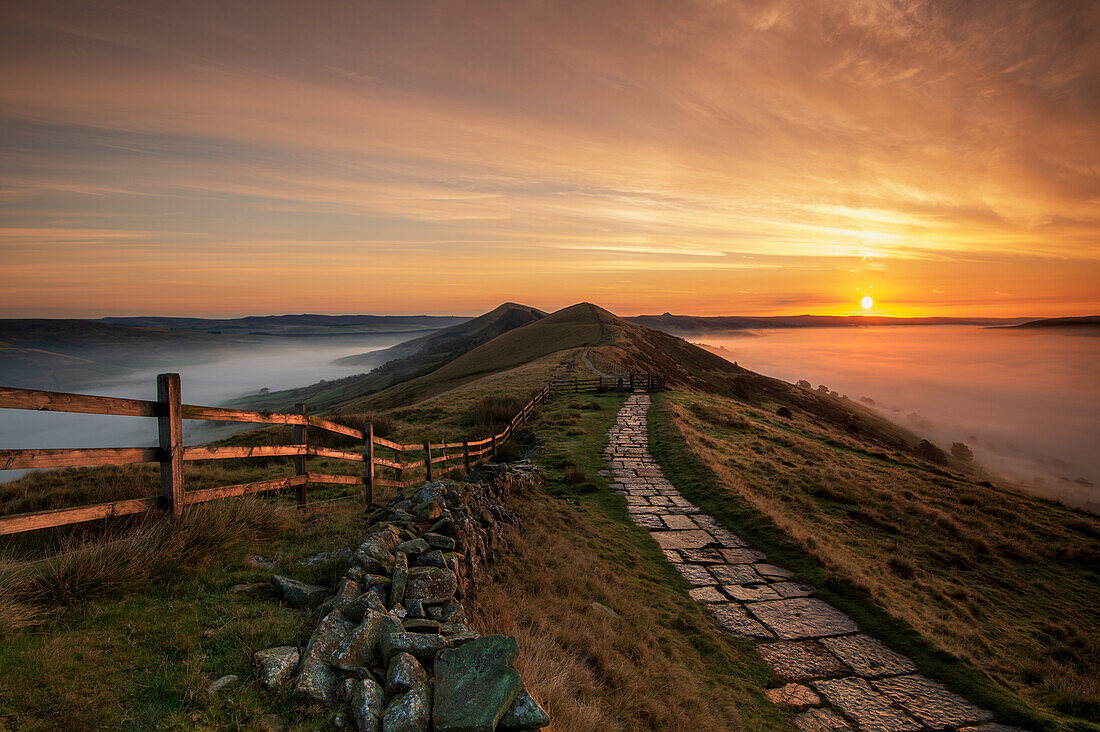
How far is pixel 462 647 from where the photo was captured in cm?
366

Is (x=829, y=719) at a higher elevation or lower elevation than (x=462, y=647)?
lower

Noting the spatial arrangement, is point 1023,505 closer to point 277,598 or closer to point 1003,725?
point 1003,725

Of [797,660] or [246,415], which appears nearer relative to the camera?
[246,415]

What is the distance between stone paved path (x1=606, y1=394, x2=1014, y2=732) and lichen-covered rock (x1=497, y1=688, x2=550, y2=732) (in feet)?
13.1

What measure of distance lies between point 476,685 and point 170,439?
3858mm

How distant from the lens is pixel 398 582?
4.49 metres

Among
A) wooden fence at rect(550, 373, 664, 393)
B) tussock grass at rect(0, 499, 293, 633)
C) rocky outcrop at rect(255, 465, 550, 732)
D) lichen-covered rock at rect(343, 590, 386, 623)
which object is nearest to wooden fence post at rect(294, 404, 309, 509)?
tussock grass at rect(0, 499, 293, 633)

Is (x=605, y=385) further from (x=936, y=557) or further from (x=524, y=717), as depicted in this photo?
(x=524, y=717)

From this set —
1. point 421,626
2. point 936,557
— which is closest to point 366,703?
point 421,626

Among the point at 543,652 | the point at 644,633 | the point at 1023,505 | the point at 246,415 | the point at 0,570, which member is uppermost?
the point at 246,415

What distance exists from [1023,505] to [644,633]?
21.6 metres

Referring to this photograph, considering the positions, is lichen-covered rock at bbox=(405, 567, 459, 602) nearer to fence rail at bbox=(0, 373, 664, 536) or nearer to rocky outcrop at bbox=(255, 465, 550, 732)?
rocky outcrop at bbox=(255, 465, 550, 732)

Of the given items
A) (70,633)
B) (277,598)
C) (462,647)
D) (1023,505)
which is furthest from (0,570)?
(1023,505)

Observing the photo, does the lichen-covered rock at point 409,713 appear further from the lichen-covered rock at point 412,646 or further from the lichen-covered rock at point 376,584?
the lichen-covered rock at point 376,584
